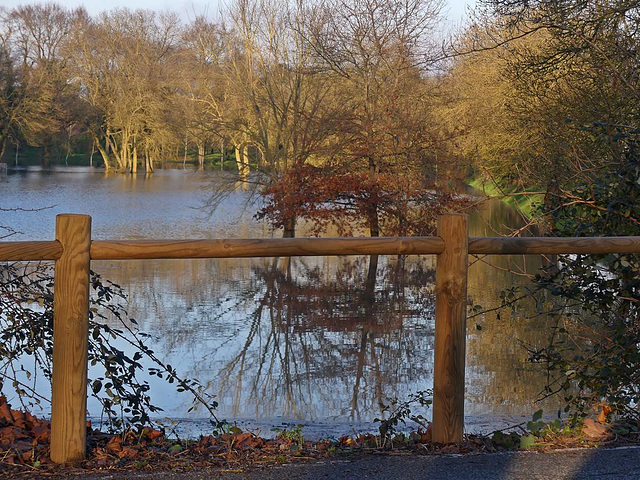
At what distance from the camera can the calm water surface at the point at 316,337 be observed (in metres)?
8.48

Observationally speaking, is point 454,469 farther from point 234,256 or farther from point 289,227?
point 289,227

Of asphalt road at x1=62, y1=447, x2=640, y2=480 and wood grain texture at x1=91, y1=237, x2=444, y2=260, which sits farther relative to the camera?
wood grain texture at x1=91, y1=237, x2=444, y2=260

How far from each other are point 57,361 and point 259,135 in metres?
25.3

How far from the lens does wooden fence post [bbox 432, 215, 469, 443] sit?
4590 millimetres

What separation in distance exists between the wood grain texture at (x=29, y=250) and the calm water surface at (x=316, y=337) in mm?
3069

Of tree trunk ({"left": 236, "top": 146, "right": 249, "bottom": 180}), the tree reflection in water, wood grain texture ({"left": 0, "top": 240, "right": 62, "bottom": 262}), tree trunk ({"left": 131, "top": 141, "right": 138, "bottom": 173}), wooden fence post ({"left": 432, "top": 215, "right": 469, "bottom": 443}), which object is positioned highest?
tree trunk ({"left": 131, "top": 141, "right": 138, "bottom": 173})

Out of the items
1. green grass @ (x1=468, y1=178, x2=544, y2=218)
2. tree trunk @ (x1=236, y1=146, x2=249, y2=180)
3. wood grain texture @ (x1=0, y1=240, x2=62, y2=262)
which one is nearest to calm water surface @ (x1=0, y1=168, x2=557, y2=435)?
green grass @ (x1=468, y1=178, x2=544, y2=218)

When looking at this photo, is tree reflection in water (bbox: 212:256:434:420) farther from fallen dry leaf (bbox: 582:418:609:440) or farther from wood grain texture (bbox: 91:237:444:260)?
wood grain texture (bbox: 91:237:444:260)

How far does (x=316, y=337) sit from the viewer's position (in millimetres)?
11930

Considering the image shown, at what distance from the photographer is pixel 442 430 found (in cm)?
470

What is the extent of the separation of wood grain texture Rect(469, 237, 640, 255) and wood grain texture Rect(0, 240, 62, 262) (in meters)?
2.34

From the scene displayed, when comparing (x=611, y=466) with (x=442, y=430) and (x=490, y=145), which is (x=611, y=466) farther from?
(x=490, y=145)

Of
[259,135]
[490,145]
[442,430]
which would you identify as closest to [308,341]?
[442,430]

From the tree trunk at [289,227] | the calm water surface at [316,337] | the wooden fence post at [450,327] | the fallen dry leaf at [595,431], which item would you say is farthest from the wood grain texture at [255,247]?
the tree trunk at [289,227]
